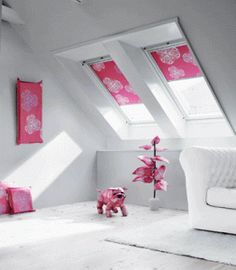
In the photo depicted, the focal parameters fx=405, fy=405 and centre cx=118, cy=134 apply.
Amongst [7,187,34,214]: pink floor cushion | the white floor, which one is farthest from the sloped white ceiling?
[7,187,34,214]: pink floor cushion

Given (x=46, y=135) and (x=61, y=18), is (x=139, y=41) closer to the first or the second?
(x=61, y=18)

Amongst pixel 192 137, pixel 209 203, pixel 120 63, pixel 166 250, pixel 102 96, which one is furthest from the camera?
pixel 102 96

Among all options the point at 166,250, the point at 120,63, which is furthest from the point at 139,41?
the point at 166,250

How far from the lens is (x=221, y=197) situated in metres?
3.68

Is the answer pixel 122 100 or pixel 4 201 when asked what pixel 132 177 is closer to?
pixel 122 100

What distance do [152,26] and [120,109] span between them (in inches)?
82.6

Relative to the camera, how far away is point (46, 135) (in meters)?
5.67

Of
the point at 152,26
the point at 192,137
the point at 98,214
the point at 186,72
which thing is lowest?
the point at 98,214

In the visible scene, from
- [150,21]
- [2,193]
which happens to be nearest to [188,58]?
[150,21]

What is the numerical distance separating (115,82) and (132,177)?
1.41 meters

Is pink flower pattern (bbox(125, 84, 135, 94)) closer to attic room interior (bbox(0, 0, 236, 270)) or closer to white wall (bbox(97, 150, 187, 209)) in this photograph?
attic room interior (bbox(0, 0, 236, 270))

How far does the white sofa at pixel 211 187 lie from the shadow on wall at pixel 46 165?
232 cm

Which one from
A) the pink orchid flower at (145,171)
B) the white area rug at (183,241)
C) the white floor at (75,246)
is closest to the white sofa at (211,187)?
the white area rug at (183,241)

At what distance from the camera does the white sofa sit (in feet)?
12.0
